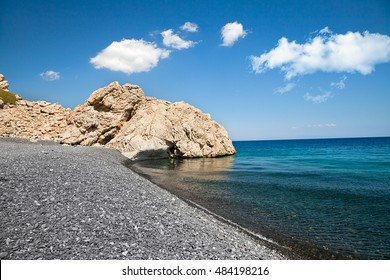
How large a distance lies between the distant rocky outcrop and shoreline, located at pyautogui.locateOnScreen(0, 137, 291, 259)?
3947 centimetres

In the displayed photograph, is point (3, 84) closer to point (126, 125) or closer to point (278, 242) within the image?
point (126, 125)

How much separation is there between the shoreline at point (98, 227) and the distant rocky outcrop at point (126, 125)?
3947 centimetres

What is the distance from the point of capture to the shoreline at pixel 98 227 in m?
8.44

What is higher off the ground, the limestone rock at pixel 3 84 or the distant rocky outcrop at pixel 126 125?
the limestone rock at pixel 3 84

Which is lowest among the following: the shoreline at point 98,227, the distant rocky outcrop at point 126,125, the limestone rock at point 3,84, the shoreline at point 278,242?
the shoreline at point 278,242

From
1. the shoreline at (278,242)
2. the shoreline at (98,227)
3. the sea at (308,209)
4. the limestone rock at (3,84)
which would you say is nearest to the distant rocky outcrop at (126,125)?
the limestone rock at (3,84)

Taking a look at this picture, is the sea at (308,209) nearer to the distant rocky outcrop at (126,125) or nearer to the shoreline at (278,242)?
the shoreline at (278,242)

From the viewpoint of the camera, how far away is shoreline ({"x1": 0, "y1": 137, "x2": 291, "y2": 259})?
27.7 feet

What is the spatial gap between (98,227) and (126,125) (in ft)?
177

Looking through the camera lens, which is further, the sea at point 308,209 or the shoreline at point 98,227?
the sea at point 308,209

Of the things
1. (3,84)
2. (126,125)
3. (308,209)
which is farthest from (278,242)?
(3,84)

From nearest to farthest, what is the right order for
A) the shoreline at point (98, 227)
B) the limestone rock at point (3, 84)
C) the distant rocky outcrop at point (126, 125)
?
1. the shoreline at point (98, 227)
2. the distant rocky outcrop at point (126, 125)
3. the limestone rock at point (3, 84)

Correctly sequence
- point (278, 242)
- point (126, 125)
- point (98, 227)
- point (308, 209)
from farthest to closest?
point (126, 125) < point (308, 209) < point (278, 242) < point (98, 227)

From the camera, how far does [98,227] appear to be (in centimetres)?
979
